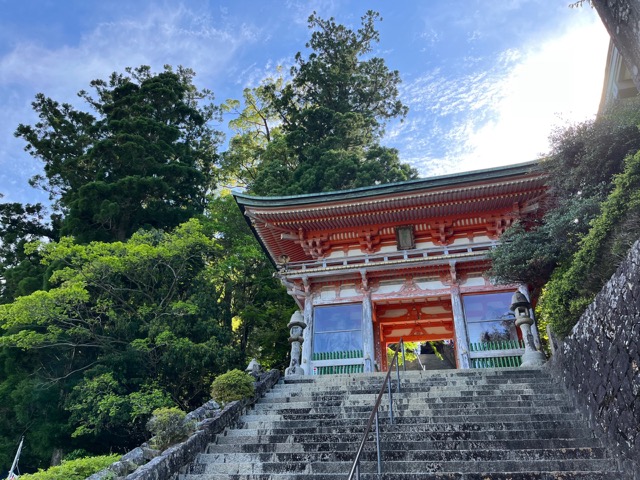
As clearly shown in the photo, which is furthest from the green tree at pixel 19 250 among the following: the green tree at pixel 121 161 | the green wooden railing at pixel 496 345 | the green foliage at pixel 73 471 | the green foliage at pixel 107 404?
the green wooden railing at pixel 496 345

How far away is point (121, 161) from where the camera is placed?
61.3ft

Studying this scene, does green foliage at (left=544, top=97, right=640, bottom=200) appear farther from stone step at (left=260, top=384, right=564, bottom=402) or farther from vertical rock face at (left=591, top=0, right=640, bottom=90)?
vertical rock face at (left=591, top=0, right=640, bottom=90)

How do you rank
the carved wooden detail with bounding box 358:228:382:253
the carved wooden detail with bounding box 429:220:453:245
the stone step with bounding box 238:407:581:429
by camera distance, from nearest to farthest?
the stone step with bounding box 238:407:581:429
the carved wooden detail with bounding box 429:220:453:245
the carved wooden detail with bounding box 358:228:382:253

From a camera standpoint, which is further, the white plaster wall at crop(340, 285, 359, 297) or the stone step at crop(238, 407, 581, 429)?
the white plaster wall at crop(340, 285, 359, 297)

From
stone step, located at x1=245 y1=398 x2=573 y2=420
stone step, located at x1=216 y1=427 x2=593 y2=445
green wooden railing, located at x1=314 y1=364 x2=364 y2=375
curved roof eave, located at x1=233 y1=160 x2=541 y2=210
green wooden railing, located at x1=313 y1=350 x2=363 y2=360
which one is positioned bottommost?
stone step, located at x1=216 y1=427 x2=593 y2=445

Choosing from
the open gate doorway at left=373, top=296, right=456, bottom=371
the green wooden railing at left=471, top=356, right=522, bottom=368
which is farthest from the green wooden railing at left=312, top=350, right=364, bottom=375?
the green wooden railing at left=471, top=356, right=522, bottom=368

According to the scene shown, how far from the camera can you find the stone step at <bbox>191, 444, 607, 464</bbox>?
5.14 metres

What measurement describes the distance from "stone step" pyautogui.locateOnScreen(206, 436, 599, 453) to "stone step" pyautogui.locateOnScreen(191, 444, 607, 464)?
11cm

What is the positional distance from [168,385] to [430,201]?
9.71 metres

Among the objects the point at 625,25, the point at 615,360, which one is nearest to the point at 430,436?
the point at 615,360

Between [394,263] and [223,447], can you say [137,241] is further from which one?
[223,447]

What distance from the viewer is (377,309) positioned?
14.6 metres

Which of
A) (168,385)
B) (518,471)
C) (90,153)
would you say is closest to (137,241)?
(168,385)

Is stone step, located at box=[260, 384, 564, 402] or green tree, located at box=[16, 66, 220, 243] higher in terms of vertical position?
green tree, located at box=[16, 66, 220, 243]
